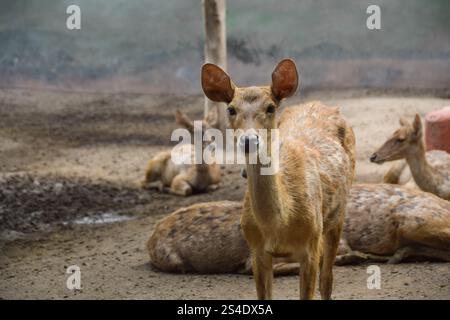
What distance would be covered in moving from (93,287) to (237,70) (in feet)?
41.7

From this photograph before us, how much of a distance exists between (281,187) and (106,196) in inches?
241

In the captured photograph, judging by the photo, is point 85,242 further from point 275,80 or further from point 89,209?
point 275,80

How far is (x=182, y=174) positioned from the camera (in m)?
12.2

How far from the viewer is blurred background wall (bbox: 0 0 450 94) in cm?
1875

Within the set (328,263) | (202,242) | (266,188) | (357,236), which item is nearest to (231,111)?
(266,188)

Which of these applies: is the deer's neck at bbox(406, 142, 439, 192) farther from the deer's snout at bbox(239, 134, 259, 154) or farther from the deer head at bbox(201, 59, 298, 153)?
the deer's snout at bbox(239, 134, 259, 154)

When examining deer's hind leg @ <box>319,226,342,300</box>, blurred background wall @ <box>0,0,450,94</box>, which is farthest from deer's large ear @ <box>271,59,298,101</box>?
blurred background wall @ <box>0,0,450,94</box>

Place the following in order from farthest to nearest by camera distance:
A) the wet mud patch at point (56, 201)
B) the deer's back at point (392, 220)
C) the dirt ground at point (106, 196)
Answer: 1. the wet mud patch at point (56, 201)
2. the deer's back at point (392, 220)
3. the dirt ground at point (106, 196)

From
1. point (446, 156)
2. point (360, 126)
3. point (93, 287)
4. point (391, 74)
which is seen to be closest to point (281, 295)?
point (93, 287)

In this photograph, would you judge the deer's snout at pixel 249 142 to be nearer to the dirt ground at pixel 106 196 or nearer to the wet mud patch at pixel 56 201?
the dirt ground at pixel 106 196

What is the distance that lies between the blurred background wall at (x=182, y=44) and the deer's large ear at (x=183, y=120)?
6625mm

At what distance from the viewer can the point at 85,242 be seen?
9023 mm

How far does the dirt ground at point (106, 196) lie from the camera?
7109 mm

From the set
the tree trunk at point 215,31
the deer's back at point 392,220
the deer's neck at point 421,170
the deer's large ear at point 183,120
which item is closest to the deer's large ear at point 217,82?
the deer's back at point 392,220
